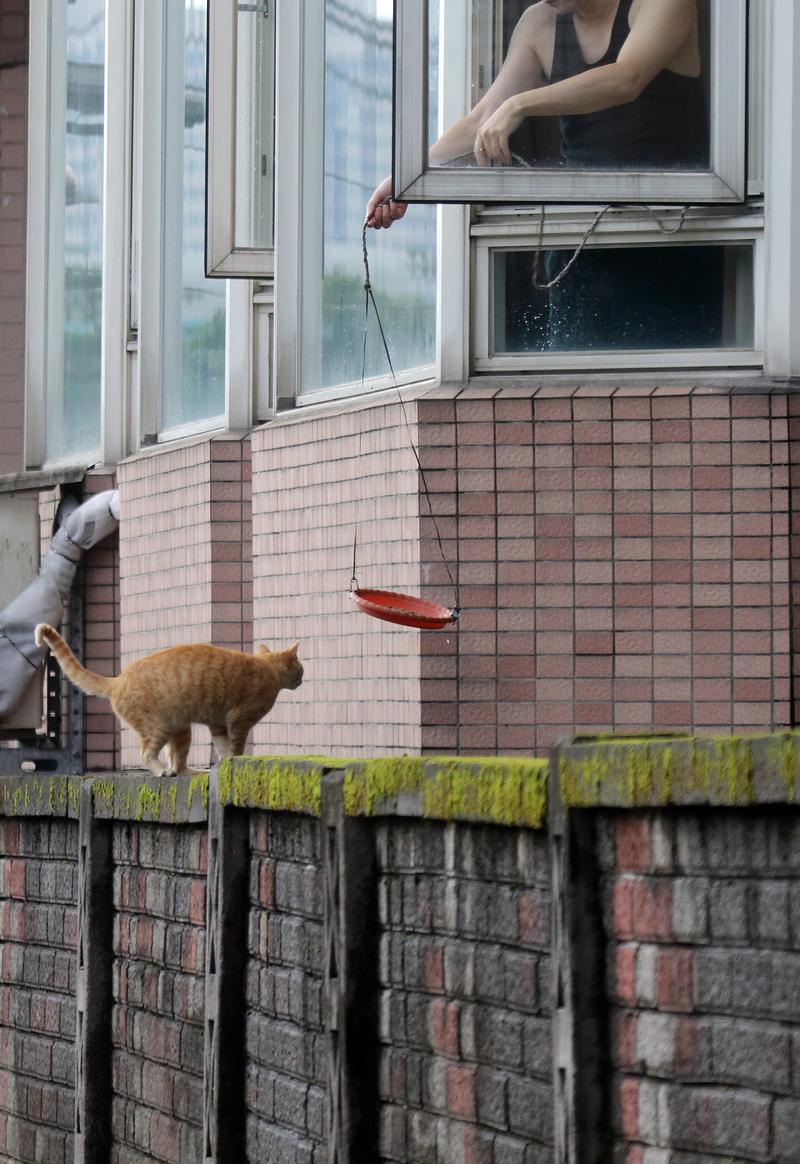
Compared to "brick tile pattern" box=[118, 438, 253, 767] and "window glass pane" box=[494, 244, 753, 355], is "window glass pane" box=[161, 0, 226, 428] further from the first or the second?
"window glass pane" box=[494, 244, 753, 355]

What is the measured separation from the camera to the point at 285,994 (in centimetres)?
665

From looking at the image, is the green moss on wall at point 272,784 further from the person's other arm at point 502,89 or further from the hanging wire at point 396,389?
the person's other arm at point 502,89

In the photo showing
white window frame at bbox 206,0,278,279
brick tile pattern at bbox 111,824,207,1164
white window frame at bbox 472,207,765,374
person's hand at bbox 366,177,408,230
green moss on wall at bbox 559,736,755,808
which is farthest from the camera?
white window frame at bbox 206,0,278,279

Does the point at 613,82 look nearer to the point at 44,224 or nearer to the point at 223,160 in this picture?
the point at 223,160

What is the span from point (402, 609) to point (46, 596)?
13.5 ft

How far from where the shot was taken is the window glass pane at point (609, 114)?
7.72 meters

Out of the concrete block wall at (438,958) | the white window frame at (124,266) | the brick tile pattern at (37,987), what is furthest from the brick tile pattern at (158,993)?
the white window frame at (124,266)

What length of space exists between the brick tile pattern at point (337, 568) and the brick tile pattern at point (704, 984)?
378cm

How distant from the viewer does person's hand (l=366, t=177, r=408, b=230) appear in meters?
8.73

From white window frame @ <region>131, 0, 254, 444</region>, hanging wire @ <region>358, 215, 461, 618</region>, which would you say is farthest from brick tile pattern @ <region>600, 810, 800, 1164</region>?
white window frame @ <region>131, 0, 254, 444</region>

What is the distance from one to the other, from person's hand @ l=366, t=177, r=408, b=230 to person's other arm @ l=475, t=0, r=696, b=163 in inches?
38.6

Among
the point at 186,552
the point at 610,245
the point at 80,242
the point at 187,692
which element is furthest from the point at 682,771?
the point at 80,242

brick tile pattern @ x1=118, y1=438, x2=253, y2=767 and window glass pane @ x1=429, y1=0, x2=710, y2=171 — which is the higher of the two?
window glass pane @ x1=429, y1=0, x2=710, y2=171

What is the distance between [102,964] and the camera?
8.16m
